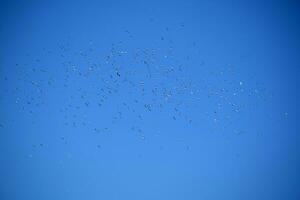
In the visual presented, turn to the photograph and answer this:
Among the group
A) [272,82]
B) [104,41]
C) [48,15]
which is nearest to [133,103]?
[104,41]

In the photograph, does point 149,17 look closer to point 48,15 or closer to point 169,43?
point 169,43

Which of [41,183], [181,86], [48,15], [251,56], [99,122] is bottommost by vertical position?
[41,183]

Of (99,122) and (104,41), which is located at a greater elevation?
(104,41)

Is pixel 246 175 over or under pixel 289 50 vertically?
under

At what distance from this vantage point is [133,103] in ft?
4.47

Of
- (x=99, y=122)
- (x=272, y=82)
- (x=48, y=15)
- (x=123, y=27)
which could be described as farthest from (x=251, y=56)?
(x=48, y=15)

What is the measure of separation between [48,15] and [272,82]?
1182mm

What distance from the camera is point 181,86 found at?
1366 mm

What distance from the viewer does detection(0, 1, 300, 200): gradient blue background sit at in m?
1.34

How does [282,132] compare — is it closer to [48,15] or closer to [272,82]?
[272,82]

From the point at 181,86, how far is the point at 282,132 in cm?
58

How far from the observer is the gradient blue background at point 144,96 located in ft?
4.41

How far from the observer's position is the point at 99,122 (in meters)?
1.36

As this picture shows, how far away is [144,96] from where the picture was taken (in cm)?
136
